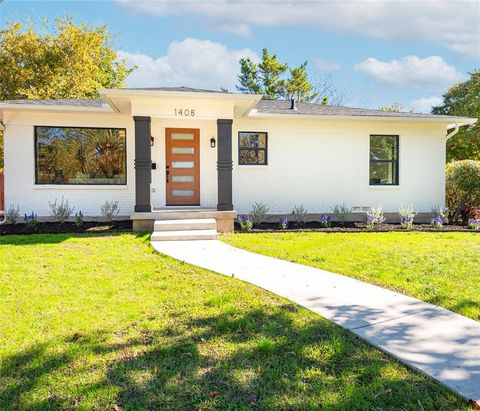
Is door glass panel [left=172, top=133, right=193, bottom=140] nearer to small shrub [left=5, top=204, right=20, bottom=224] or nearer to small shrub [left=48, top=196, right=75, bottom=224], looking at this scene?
small shrub [left=48, top=196, right=75, bottom=224]

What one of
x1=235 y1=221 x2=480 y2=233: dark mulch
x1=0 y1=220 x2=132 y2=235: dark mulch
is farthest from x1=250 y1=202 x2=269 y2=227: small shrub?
x1=0 y1=220 x2=132 y2=235: dark mulch

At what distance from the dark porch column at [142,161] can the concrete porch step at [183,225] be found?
670mm

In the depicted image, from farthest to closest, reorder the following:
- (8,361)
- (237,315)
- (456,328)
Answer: (237,315) → (456,328) → (8,361)

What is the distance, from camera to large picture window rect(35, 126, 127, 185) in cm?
1075

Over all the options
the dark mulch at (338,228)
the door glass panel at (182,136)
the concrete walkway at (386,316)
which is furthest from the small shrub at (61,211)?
the concrete walkway at (386,316)

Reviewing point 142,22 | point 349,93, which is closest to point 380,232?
point 142,22

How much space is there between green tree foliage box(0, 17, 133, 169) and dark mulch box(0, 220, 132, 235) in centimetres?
1118

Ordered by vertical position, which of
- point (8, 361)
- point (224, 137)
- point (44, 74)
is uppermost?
point (44, 74)

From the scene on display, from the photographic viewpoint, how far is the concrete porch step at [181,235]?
8.23 metres

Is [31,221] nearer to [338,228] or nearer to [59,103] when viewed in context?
[59,103]

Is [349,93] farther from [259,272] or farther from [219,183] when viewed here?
[259,272]

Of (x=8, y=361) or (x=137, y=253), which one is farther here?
(x=137, y=253)

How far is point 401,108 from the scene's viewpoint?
31547 millimetres

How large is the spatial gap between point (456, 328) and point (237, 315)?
6.50ft
